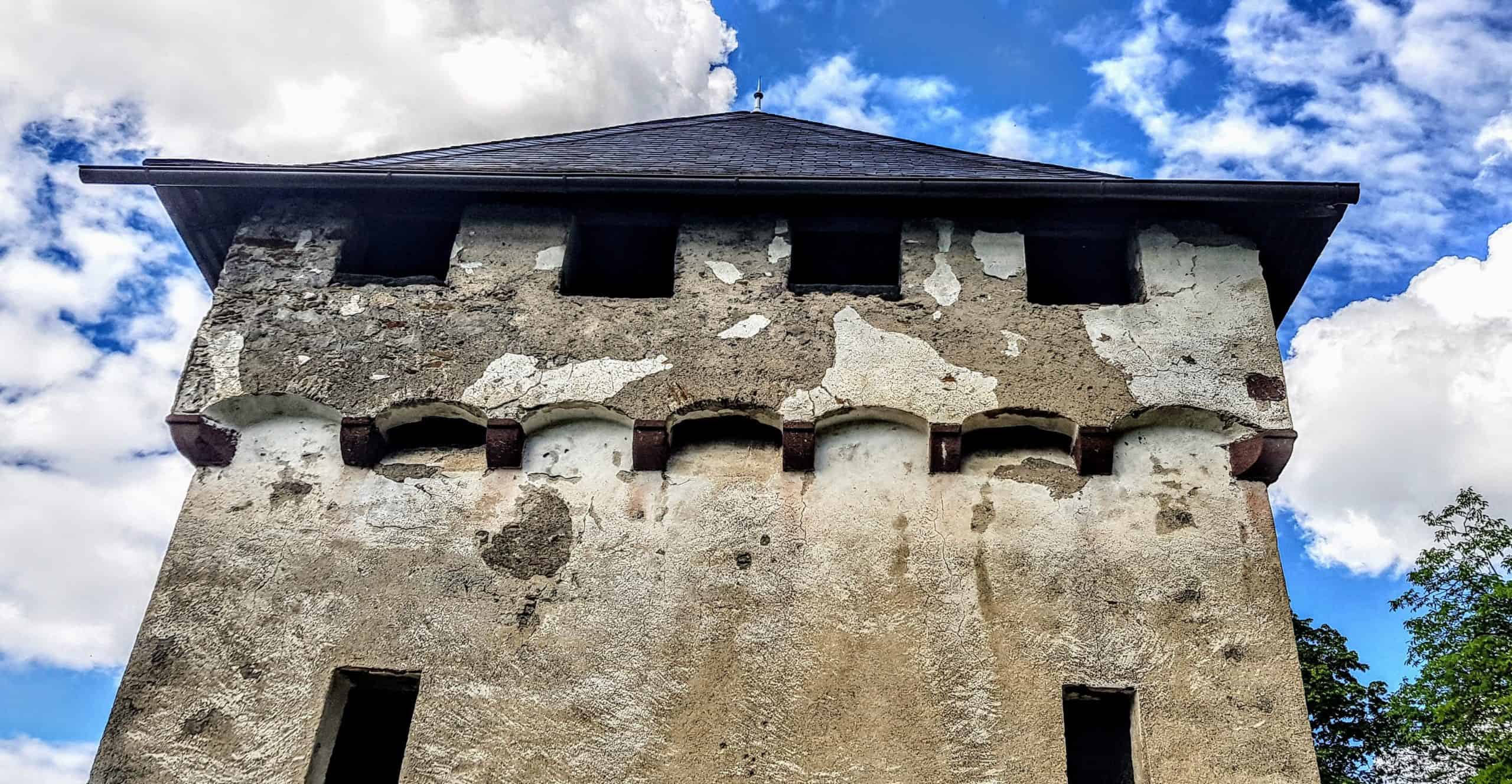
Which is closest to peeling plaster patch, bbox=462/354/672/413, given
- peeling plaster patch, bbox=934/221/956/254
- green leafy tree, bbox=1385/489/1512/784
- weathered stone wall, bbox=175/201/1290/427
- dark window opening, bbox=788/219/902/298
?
weathered stone wall, bbox=175/201/1290/427

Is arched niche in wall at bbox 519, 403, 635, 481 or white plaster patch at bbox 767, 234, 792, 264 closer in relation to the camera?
arched niche in wall at bbox 519, 403, 635, 481

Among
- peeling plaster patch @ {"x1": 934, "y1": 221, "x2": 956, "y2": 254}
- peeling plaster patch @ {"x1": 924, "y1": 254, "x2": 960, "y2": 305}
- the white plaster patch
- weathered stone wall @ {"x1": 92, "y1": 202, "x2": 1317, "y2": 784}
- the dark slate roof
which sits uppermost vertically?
the dark slate roof

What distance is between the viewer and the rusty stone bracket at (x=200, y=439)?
625 centimetres

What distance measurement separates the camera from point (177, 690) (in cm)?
552

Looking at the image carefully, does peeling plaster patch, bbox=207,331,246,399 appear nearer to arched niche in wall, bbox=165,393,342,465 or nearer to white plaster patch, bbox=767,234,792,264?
arched niche in wall, bbox=165,393,342,465

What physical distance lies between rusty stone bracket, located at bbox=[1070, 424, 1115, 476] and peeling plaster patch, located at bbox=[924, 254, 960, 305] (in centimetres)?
115

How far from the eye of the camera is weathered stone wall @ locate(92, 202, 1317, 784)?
5.30 m

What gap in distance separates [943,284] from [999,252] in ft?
1.51

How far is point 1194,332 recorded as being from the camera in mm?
6410

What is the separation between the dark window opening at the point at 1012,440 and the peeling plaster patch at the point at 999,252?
3.35 feet

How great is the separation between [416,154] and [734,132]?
8.78 ft

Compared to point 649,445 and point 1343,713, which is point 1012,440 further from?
point 1343,713

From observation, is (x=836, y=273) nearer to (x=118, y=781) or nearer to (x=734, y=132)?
(x=734, y=132)

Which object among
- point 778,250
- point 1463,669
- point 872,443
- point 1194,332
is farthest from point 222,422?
point 1463,669
